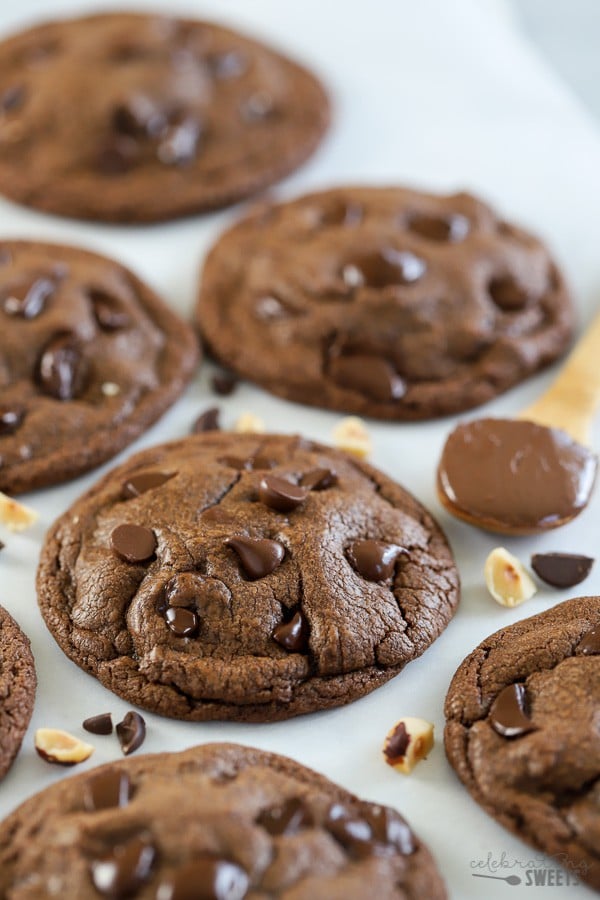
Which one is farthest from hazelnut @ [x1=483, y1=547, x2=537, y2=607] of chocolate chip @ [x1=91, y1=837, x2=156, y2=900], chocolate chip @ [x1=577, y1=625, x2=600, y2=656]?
chocolate chip @ [x1=91, y1=837, x2=156, y2=900]

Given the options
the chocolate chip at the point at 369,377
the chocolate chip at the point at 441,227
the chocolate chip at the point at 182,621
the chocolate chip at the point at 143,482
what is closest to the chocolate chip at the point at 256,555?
the chocolate chip at the point at 182,621

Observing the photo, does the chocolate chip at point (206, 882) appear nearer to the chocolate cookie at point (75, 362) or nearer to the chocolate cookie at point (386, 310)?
the chocolate cookie at point (75, 362)

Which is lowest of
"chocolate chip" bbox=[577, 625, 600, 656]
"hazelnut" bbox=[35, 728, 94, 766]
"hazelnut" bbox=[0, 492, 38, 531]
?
"hazelnut" bbox=[0, 492, 38, 531]

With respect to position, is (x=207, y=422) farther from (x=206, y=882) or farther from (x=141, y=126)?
(x=206, y=882)

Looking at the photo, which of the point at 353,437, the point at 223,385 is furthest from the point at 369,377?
the point at 223,385

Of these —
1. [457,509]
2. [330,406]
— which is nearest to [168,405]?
[330,406]

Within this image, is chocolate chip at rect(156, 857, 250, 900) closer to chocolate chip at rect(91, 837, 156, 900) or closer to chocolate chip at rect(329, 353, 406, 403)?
chocolate chip at rect(91, 837, 156, 900)

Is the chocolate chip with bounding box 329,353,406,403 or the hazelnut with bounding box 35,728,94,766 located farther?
the chocolate chip with bounding box 329,353,406,403
